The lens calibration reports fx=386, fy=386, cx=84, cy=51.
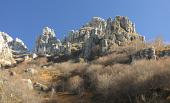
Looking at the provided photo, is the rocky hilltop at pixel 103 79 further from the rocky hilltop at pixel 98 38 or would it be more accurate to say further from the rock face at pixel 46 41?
the rock face at pixel 46 41

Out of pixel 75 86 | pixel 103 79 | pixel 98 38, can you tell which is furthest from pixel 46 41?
pixel 103 79

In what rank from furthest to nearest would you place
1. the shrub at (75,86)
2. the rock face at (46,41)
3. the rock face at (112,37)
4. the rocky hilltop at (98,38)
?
1. the rock face at (46,41)
2. the rocky hilltop at (98,38)
3. the rock face at (112,37)
4. the shrub at (75,86)

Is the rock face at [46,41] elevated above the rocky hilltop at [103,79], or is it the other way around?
the rock face at [46,41]

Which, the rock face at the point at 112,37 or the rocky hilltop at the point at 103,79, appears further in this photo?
the rock face at the point at 112,37

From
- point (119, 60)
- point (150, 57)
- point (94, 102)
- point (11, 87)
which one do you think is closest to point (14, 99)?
point (11, 87)

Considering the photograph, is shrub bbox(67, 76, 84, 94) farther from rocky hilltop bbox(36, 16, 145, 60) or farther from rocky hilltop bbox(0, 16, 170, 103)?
rocky hilltop bbox(36, 16, 145, 60)

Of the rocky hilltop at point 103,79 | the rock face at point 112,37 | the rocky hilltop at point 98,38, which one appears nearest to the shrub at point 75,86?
the rocky hilltop at point 103,79

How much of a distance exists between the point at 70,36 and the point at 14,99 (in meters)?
117

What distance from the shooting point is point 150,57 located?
7019 cm

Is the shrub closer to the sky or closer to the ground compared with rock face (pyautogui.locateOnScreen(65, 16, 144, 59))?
closer to the ground

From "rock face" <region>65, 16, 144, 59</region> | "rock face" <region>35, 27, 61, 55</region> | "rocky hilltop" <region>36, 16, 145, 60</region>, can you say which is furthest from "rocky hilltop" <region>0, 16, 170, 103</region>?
"rock face" <region>35, 27, 61, 55</region>

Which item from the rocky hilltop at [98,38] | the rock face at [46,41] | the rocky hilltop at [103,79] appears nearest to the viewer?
the rocky hilltop at [103,79]

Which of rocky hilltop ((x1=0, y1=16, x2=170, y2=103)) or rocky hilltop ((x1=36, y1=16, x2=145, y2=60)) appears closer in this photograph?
rocky hilltop ((x1=0, y1=16, x2=170, y2=103))

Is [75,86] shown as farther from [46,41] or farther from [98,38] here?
[46,41]
